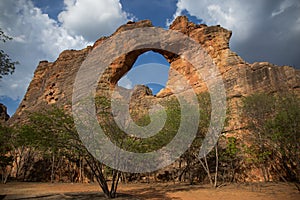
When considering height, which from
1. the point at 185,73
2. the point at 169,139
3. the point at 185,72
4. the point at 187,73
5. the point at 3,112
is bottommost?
the point at 169,139

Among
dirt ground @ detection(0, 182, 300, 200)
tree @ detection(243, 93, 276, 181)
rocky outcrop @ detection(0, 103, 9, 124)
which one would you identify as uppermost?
rocky outcrop @ detection(0, 103, 9, 124)

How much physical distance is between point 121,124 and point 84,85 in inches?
1078

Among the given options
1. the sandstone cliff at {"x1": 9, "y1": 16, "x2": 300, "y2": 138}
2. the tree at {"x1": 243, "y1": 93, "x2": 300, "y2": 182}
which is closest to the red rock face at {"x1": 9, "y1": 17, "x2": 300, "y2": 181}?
the sandstone cliff at {"x1": 9, "y1": 16, "x2": 300, "y2": 138}

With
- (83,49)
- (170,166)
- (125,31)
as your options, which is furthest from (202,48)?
(83,49)

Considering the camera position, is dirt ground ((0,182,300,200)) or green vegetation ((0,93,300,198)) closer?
green vegetation ((0,93,300,198))

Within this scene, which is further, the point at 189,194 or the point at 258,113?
the point at 258,113

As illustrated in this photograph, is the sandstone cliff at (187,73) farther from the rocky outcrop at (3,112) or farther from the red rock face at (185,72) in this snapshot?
the rocky outcrop at (3,112)

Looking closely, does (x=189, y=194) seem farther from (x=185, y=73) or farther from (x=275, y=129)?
(x=185, y=73)

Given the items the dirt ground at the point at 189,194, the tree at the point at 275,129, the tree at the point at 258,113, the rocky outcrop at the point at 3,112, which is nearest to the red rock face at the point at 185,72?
the tree at the point at 258,113

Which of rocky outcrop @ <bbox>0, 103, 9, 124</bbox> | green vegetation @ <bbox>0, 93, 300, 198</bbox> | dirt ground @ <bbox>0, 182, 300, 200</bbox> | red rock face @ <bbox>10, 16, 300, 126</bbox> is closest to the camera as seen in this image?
green vegetation @ <bbox>0, 93, 300, 198</bbox>

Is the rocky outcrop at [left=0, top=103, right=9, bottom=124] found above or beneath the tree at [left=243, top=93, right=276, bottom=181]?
above

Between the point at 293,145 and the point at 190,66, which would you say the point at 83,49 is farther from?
the point at 293,145

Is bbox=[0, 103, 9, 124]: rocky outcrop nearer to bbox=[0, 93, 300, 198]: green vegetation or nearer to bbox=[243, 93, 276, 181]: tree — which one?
bbox=[0, 93, 300, 198]: green vegetation

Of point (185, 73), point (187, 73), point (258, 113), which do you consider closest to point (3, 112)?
point (185, 73)
